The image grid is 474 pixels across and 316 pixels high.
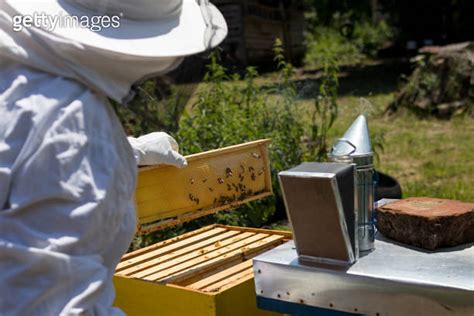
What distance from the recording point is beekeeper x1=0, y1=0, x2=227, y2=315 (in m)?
0.88

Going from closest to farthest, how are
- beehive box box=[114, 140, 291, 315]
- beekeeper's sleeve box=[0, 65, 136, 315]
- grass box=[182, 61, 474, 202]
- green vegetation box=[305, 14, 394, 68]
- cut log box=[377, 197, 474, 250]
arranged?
beekeeper's sleeve box=[0, 65, 136, 315] < cut log box=[377, 197, 474, 250] < beehive box box=[114, 140, 291, 315] < grass box=[182, 61, 474, 202] < green vegetation box=[305, 14, 394, 68]

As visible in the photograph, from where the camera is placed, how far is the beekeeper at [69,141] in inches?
34.6

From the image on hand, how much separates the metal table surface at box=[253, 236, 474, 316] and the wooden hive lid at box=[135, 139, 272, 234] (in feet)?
1.39

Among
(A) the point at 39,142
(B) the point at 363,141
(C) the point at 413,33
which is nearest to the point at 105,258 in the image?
(A) the point at 39,142

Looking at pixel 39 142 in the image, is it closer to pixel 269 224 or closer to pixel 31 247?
pixel 31 247

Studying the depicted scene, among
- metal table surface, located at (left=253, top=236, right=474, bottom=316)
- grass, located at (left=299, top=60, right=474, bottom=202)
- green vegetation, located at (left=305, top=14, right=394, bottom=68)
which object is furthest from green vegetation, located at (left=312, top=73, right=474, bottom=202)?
green vegetation, located at (left=305, top=14, right=394, bottom=68)

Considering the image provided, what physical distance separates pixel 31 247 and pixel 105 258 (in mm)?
106

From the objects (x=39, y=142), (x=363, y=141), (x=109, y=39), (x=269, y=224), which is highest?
(x=109, y=39)

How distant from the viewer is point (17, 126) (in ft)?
2.96

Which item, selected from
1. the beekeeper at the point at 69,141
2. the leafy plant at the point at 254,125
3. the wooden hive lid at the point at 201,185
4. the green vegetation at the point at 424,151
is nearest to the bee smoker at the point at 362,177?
the wooden hive lid at the point at 201,185

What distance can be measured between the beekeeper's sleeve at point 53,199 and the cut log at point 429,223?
98 centimetres

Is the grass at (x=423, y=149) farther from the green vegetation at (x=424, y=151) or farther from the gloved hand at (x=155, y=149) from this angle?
the gloved hand at (x=155, y=149)

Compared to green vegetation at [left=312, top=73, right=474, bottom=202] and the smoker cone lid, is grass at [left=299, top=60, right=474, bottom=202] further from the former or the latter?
the smoker cone lid

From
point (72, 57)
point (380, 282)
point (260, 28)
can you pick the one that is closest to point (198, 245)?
point (380, 282)
